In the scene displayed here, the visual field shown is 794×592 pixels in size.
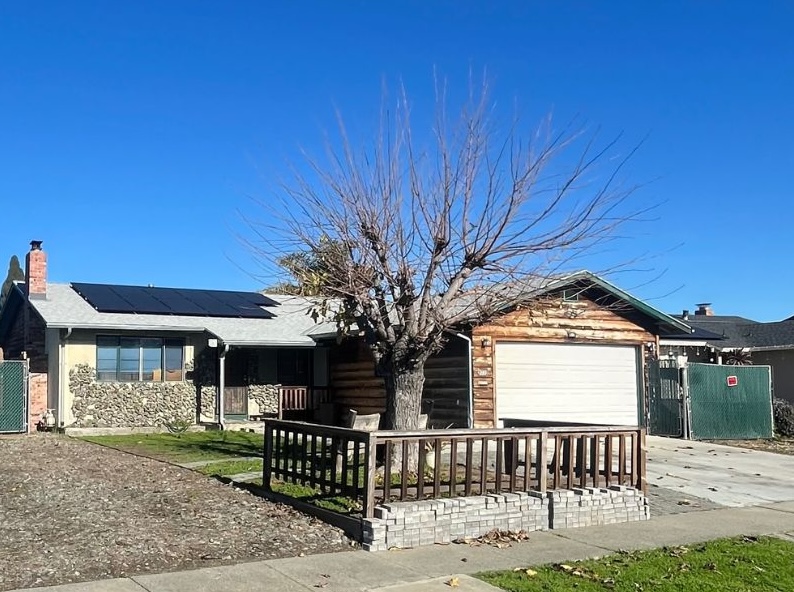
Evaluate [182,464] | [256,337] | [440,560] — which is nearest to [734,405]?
[256,337]

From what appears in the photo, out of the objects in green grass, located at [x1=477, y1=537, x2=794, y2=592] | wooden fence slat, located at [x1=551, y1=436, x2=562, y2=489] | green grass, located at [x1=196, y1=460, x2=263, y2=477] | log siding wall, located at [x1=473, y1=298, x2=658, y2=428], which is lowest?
green grass, located at [x1=477, y1=537, x2=794, y2=592]

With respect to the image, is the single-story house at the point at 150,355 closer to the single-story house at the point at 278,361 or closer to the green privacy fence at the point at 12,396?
the single-story house at the point at 278,361

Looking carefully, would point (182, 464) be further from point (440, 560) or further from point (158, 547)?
point (440, 560)

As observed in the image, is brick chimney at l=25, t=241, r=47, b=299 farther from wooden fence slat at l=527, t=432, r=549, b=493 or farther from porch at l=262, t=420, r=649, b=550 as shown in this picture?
wooden fence slat at l=527, t=432, r=549, b=493

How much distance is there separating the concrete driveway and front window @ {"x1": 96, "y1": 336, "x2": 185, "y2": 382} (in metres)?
12.6

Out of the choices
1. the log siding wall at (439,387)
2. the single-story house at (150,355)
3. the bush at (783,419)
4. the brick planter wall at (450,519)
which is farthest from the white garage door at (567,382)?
the brick planter wall at (450,519)

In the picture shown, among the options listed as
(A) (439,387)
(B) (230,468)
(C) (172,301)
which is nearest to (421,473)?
(B) (230,468)

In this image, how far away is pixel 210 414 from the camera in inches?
926

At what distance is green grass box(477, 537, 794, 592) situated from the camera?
7.42 metres

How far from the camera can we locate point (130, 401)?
22.3 meters

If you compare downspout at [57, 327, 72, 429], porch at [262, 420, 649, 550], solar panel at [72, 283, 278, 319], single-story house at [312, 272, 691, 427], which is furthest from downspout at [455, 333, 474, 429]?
downspout at [57, 327, 72, 429]

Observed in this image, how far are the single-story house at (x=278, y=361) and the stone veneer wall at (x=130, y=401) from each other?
0.09 ft

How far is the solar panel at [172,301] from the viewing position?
23.6 meters

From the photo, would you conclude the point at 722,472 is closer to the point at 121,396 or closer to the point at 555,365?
the point at 555,365
